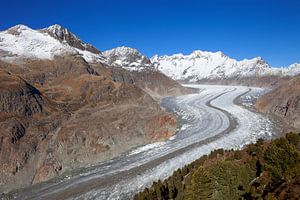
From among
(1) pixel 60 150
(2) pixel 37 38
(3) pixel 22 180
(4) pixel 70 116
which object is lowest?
(3) pixel 22 180

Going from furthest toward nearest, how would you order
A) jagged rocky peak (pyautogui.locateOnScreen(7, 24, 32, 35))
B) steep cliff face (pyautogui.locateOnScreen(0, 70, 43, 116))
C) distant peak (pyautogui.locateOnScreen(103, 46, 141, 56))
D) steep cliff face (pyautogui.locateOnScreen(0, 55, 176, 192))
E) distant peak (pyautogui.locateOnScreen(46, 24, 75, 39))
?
distant peak (pyautogui.locateOnScreen(103, 46, 141, 56))
distant peak (pyautogui.locateOnScreen(46, 24, 75, 39))
jagged rocky peak (pyautogui.locateOnScreen(7, 24, 32, 35))
steep cliff face (pyautogui.locateOnScreen(0, 70, 43, 116))
steep cliff face (pyautogui.locateOnScreen(0, 55, 176, 192))

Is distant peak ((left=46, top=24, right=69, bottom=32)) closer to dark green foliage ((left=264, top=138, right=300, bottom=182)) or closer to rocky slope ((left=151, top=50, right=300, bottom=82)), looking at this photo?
rocky slope ((left=151, top=50, right=300, bottom=82))

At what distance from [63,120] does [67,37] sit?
59332 millimetres

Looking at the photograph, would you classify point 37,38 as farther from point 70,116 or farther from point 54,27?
point 70,116

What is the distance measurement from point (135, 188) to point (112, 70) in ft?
247

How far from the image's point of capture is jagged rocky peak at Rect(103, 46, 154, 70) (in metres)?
127

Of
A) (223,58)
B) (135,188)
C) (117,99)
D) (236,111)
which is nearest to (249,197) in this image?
(135,188)

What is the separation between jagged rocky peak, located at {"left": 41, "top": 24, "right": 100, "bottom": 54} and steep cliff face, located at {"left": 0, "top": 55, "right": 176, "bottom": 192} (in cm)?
3885

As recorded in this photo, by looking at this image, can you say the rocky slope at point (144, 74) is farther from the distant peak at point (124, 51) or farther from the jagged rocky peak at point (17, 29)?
the jagged rocky peak at point (17, 29)

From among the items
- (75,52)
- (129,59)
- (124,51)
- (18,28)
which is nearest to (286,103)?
(75,52)

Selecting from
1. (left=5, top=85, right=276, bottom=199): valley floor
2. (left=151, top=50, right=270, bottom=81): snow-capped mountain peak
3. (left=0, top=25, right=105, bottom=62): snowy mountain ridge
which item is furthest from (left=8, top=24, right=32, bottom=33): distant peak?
(left=151, top=50, right=270, bottom=81): snow-capped mountain peak

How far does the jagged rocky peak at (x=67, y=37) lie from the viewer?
99.6 metres

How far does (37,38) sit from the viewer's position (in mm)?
90000

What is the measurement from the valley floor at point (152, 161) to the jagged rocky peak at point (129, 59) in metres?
82.2
